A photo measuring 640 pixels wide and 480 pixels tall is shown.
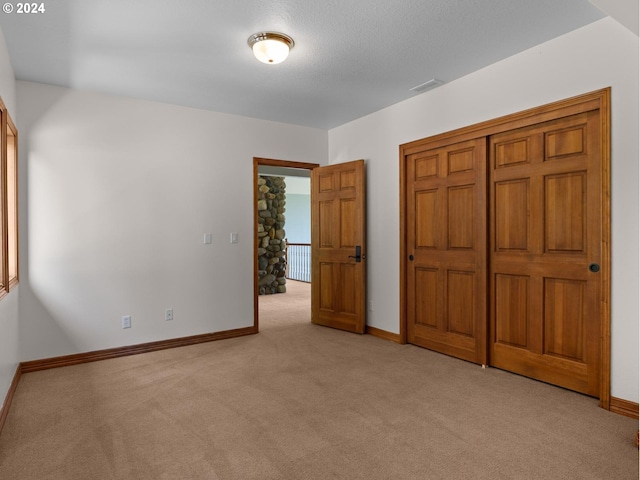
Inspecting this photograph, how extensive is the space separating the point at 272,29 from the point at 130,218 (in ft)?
7.89

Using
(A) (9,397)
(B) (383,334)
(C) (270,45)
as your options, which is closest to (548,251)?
(B) (383,334)

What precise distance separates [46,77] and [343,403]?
12.2 feet

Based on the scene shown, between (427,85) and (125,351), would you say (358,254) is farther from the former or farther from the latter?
(125,351)

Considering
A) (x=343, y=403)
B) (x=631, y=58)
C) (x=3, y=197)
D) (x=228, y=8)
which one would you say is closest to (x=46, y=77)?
(x=3, y=197)

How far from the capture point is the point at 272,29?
2.64 metres

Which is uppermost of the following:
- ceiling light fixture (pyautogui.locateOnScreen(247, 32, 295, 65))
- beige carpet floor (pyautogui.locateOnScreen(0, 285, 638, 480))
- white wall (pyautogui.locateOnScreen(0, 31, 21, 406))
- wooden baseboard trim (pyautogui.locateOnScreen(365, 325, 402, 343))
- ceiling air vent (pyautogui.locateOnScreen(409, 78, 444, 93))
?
ceiling air vent (pyautogui.locateOnScreen(409, 78, 444, 93))

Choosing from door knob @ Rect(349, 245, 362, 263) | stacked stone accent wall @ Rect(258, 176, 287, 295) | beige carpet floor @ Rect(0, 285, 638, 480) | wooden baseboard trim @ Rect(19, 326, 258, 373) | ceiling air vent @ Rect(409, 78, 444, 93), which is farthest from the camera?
stacked stone accent wall @ Rect(258, 176, 287, 295)

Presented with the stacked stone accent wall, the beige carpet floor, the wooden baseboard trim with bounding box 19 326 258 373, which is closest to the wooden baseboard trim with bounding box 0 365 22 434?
the beige carpet floor

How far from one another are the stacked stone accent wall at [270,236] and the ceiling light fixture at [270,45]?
16.8 ft

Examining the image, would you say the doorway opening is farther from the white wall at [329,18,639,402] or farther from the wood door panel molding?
the wood door panel molding

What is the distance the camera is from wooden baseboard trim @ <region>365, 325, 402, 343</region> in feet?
13.9

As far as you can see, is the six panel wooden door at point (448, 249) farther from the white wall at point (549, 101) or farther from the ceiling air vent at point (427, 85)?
the ceiling air vent at point (427, 85)

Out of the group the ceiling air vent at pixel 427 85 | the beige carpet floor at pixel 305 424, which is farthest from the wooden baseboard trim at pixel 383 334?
the ceiling air vent at pixel 427 85

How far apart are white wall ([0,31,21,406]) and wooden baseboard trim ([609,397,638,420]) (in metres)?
3.96
